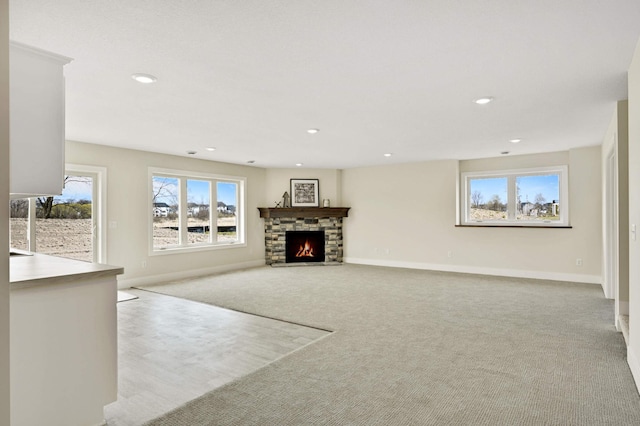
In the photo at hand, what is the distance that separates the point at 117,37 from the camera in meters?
2.22

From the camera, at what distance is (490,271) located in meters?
6.86

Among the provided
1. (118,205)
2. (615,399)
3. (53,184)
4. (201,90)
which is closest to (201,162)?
(118,205)

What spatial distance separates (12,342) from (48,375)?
0.83 ft

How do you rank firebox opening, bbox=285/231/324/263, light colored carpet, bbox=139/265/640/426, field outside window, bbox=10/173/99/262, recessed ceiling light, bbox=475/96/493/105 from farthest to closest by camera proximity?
firebox opening, bbox=285/231/324/263 → field outside window, bbox=10/173/99/262 → recessed ceiling light, bbox=475/96/493/105 → light colored carpet, bbox=139/265/640/426

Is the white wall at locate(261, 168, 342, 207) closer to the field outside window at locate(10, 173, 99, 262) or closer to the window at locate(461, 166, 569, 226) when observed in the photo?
the window at locate(461, 166, 569, 226)

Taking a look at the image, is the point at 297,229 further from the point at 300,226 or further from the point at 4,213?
the point at 4,213

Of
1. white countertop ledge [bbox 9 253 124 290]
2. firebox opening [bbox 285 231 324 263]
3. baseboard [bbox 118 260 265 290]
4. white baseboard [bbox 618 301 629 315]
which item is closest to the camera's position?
white countertop ledge [bbox 9 253 124 290]

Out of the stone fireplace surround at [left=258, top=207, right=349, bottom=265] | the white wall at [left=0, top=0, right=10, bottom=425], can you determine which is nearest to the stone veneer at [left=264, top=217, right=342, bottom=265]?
the stone fireplace surround at [left=258, top=207, right=349, bottom=265]

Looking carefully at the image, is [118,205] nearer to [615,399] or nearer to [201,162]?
[201,162]

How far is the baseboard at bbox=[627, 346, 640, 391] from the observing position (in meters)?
2.44

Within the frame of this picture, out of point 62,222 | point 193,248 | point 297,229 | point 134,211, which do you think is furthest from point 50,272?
point 297,229

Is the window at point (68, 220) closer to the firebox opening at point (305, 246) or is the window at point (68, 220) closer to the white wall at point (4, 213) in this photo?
the firebox opening at point (305, 246)

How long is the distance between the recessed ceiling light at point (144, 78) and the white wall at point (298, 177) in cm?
544

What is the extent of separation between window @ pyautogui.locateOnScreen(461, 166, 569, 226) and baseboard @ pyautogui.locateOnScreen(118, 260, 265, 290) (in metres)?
4.53
